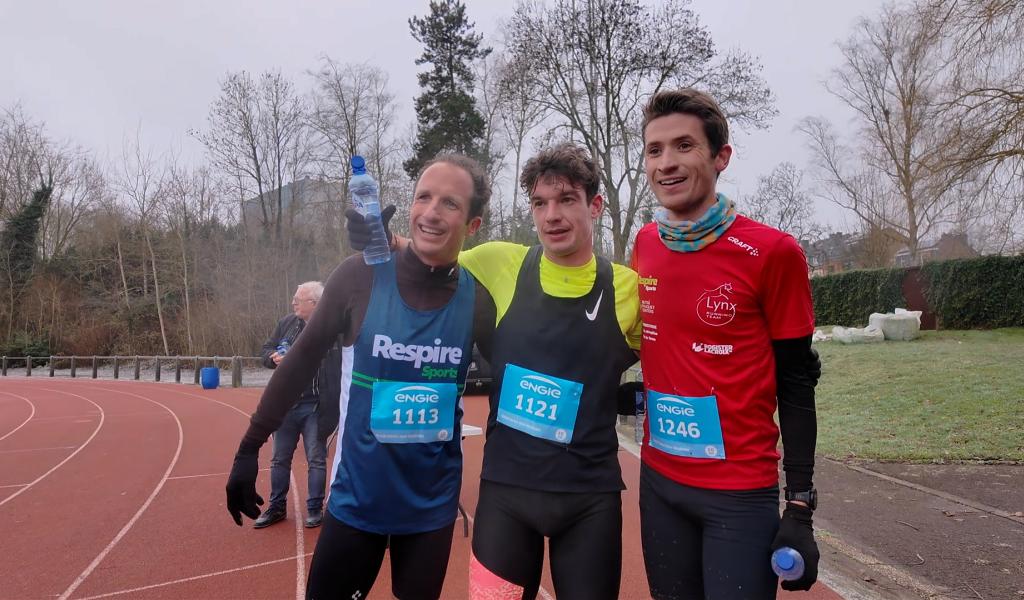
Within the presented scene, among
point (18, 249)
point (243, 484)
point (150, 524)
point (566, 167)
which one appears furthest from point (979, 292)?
point (18, 249)

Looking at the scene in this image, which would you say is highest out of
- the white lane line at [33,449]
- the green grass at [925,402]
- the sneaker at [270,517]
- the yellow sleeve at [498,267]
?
the yellow sleeve at [498,267]

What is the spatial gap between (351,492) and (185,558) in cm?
339

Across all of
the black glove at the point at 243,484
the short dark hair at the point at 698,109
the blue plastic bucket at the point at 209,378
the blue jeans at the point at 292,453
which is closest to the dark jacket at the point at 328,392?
the blue jeans at the point at 292,453

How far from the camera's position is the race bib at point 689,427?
1741 millimetres

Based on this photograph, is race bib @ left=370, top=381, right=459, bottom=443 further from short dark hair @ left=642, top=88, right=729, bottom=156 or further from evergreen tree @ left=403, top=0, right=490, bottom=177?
evergreen tree @ left=403, top=0, right=490, bottom=177

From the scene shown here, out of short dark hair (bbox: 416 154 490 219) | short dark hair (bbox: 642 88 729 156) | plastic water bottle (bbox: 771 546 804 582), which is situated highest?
short dark hair (bbox: 642 88 729 156)

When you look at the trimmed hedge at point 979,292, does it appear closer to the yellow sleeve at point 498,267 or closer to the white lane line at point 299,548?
the white lane line at point 299,548

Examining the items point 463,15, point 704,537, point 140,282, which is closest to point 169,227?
point 140,282

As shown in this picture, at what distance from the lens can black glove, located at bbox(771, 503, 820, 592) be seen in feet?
5.24

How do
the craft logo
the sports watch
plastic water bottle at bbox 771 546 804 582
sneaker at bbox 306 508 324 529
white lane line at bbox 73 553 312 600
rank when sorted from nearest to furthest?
1. plastic water bottle at bbox 771 546 804 582
2. the sports watch
3. the craft logo
4. white lane line at bbox 73 553 312 600
5. sneaker at bbox 306 508 324 529

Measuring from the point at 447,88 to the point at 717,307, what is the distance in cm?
2353

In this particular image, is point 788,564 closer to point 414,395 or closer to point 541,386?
point 541,386

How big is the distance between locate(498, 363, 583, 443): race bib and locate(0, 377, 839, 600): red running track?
2.28 m

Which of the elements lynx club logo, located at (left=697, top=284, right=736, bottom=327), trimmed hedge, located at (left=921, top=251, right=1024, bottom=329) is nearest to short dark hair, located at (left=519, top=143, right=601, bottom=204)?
lynx club logo, located at (left=697, top=284, right=736, bottom=327)
